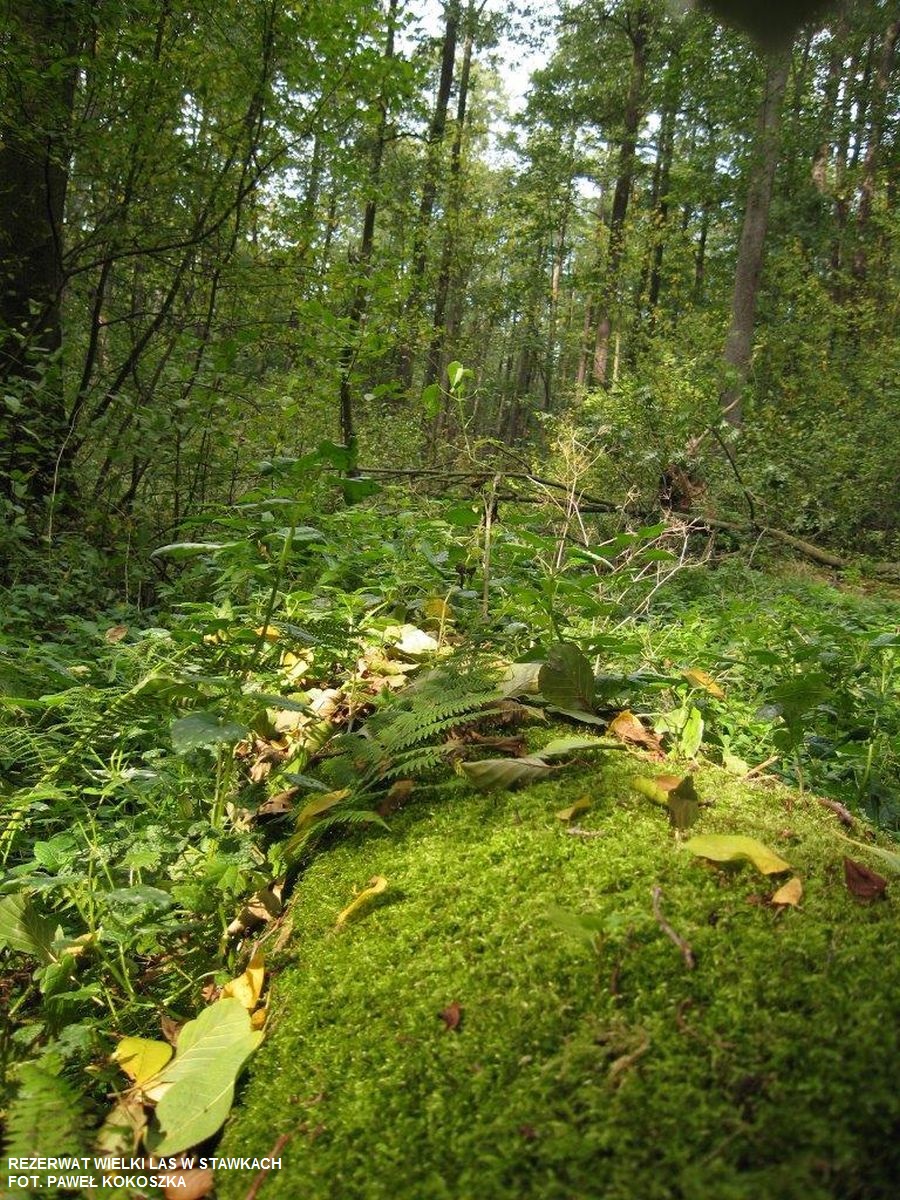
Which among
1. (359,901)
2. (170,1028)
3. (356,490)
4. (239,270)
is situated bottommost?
(170,1028)

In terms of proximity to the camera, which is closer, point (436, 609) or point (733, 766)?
point (733, 766)

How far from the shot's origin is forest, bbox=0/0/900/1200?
744 millimetres

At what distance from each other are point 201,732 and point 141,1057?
513 millimetres

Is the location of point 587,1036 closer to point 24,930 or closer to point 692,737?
point 692,737

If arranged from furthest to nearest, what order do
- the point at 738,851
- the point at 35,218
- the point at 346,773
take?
the point at 35,218 < the point at 346,773 < the point at 738,851

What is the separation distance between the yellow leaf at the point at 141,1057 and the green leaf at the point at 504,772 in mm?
698

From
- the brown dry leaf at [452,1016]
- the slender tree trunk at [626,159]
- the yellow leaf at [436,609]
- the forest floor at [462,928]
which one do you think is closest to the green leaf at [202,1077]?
the forest floor at [462,928]

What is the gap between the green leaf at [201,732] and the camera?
3.97ft

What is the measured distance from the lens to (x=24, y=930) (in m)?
1.27

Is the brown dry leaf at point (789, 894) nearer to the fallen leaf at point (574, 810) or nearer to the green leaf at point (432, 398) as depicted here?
the fallen leaf at point (574, 810)

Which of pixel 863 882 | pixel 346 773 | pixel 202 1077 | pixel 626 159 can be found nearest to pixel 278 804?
pixel 346 773

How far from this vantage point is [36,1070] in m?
0.86

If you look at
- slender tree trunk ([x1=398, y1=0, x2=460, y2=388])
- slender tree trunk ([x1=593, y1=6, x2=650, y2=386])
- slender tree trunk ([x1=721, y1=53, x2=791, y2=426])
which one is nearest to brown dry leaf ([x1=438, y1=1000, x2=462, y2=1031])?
slender tree trunk ([x1=398, y1=0, x2=460, y2=388])

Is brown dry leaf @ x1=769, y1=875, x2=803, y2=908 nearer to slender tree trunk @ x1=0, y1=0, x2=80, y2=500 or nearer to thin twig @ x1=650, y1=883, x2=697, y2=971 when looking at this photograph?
thin twig @ x1=650, y1=883, x2=697, y2=971
